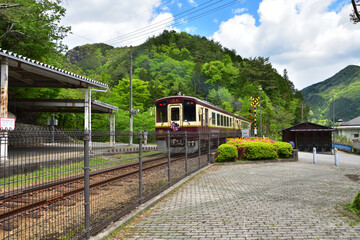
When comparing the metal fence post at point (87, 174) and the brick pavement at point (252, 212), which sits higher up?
the metal fence post at point (87, 174)

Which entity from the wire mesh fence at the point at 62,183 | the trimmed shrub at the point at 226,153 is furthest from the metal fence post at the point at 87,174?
the trimmed shrub at the point at 226,153

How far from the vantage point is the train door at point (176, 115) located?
50.4 feet

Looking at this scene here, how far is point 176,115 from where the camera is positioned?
1566 centimetres

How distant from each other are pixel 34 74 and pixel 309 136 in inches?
947

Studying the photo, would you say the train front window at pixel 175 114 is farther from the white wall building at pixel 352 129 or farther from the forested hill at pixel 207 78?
the white wall building at pixel 352 129

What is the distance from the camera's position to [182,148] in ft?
35.1

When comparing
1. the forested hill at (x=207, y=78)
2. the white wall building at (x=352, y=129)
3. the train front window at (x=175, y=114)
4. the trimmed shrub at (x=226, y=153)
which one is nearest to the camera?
the trimmed shrub at (x=226, y=153)

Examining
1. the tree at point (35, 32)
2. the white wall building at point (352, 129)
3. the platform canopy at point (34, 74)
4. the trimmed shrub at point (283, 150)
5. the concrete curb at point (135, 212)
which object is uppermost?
the tree at point (35, 32)

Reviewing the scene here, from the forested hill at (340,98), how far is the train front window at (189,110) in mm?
83294

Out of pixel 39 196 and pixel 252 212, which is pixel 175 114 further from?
pixel 39 196

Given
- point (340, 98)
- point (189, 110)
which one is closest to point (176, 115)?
point (189, 110)

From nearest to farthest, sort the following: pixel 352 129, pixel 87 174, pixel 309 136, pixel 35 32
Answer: pixel 87 174 → pixel 35 32 → pixel 309 136 → pixel 352 129

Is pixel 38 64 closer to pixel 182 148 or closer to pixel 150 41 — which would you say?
pixel 182 148

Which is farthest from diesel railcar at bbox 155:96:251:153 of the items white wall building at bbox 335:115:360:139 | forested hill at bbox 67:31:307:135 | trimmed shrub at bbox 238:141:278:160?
white wall building at bbox 335:115:360:139
